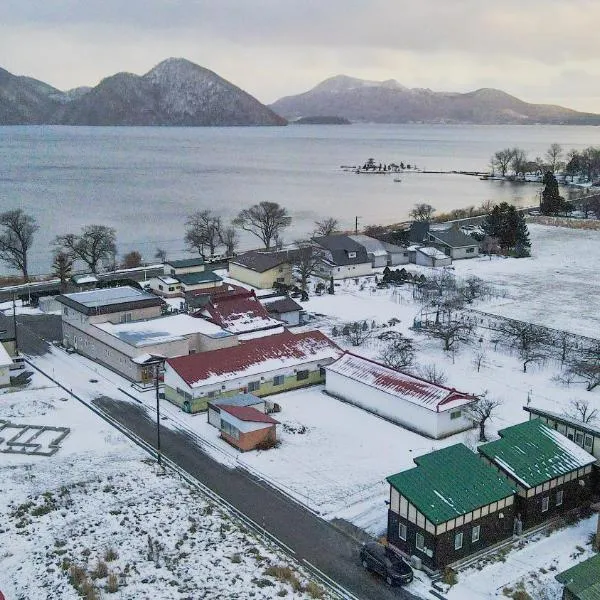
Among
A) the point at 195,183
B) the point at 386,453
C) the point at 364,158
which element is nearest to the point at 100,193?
the point at 195,183

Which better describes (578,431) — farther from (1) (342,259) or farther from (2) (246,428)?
(1) (342,259)

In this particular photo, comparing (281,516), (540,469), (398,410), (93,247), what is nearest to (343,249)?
(93,247)

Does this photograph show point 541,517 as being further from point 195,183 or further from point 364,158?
point 364,158

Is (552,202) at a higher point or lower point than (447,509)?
higher

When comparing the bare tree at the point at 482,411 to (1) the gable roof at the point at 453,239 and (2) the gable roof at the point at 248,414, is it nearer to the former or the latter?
(2) the gable roof at the point at 248,414

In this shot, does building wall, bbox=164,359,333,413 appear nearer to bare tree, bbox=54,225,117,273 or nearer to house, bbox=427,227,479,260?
bare tree, bbox=54,225,117,273
